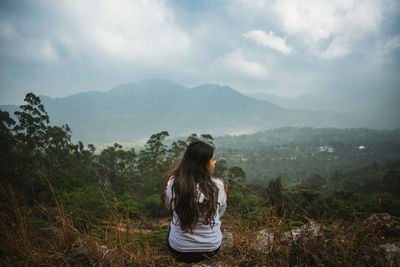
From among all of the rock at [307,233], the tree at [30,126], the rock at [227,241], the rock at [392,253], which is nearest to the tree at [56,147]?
the tree at [30,126]

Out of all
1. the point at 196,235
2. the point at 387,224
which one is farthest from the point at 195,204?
the point at 387,224

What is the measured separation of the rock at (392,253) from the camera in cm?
250

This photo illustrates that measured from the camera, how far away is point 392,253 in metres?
2.79

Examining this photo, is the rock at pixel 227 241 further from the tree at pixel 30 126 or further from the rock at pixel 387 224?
the tree at pixel 30 126

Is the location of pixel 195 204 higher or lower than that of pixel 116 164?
higher

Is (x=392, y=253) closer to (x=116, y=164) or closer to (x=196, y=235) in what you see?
(x=196, y=235)

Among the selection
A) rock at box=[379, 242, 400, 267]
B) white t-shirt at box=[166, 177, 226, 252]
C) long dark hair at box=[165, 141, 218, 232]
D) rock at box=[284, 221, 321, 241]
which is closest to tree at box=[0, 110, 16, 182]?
white t-shirt at box=[166, 177, 226, 252]

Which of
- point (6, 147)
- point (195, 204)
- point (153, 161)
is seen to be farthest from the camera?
point (153, 161)

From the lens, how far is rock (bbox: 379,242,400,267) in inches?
98.5

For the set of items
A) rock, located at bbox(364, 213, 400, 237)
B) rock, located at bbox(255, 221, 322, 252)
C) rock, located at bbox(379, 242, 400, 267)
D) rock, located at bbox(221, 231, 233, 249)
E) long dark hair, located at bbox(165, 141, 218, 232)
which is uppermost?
long dark hair, located at bbox(165, 141, 218, 232)

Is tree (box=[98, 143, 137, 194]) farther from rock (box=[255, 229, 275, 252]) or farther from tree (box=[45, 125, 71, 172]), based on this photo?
rock (box=[255, 229, 275, 252])

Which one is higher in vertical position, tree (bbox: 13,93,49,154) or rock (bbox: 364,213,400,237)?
tree (bbox: 13,93,49,154)

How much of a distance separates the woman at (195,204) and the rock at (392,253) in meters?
1.50

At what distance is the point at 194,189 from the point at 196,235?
1.47 ft
